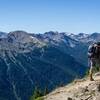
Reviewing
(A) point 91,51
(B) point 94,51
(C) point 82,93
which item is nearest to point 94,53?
(B) point 94,51

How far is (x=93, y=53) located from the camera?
157 ft

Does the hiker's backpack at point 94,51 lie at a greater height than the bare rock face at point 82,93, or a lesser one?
greater

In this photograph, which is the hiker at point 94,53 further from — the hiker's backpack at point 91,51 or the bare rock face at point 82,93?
the bare rock face at point 82,93

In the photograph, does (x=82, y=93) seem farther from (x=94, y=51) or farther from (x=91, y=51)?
(x=94, y=51)

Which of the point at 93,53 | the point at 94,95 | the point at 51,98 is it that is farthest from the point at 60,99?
the point at 93,53

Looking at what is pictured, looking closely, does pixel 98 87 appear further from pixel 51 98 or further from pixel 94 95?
pixel 51 98

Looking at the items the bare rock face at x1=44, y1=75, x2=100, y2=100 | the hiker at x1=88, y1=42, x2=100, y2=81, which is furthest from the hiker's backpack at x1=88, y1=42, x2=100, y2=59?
the bare rock face at x1=44, y1=75, x2=100, y2=100

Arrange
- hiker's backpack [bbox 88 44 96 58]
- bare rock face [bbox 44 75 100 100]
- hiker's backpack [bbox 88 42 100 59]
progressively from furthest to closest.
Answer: hiker's backpack [bbox 88 42 100 59] → hiker's backpack [bbox 88 44 96 58] → bare rock face [bbox 44 75 100 100]

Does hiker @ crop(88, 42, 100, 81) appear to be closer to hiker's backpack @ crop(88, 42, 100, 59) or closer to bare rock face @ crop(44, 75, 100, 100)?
hiker's backpack @ crop(88, 42, 100, 59)

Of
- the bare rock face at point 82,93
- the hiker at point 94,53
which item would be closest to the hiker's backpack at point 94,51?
the hiker at point 94,53

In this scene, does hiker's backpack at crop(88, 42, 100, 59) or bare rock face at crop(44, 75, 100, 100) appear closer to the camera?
bare rock face at crop(44, 75, 100, 100)

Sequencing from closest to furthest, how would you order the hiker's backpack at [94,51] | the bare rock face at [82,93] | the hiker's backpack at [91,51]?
the bare rock face at [82,93] < the hiker's backpack at [91,51] < the hiker's backpack at [94,51]

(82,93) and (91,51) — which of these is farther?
(91,51)

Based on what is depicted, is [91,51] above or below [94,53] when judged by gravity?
above
